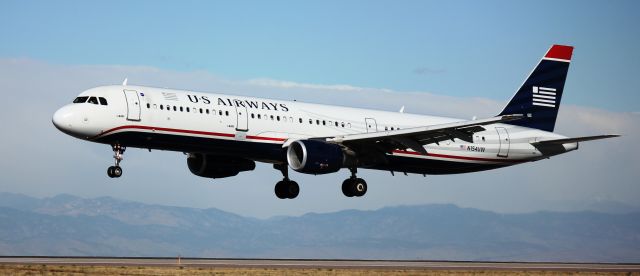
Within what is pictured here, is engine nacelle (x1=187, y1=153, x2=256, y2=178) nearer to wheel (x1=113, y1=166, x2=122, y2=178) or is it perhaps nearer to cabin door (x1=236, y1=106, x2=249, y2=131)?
cabin door (x1=236, y1=106, x2=249, y2=131)

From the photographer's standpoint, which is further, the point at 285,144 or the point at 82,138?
the point at 285,144

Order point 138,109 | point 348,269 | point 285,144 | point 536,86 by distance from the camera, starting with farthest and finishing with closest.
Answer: point 536,86
point 285,144
point 138,109
point 348,269

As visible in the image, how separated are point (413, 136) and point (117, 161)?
15.3m

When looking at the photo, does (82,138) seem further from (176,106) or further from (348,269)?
(348,269)

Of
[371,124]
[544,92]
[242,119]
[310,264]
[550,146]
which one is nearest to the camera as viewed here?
[310,264]

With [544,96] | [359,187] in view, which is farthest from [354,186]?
[544,96]

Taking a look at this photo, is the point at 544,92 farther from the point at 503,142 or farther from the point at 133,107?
the point at 133,107

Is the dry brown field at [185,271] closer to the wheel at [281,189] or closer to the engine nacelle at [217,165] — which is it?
the engine nacelle at [217,165]

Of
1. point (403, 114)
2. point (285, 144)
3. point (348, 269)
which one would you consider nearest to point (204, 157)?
point (285, 144)

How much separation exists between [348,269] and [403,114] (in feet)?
56.3

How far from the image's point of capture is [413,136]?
57.0 meters

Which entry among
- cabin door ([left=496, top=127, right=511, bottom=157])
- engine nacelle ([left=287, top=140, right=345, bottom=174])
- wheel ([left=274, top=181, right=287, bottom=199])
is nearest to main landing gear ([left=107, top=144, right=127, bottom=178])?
engine nacelle ([left=287, top=140, right=345, bottom=174])

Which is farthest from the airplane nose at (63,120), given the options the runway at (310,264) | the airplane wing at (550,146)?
the airplane wing at (550,146)

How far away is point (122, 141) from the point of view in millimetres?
52125
